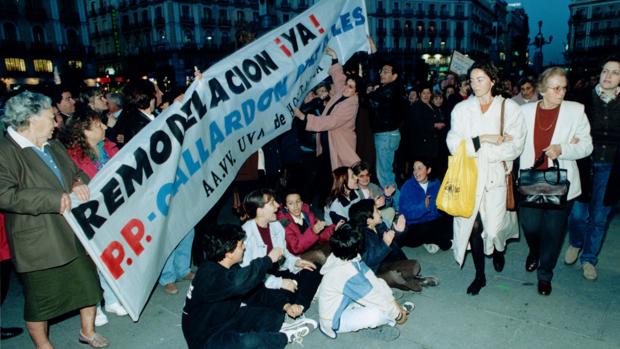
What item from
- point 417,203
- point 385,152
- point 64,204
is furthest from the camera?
point 385,152

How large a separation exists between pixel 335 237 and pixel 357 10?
9.17 ft

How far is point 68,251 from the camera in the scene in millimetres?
2916

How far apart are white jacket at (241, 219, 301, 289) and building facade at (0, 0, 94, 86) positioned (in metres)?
48.8

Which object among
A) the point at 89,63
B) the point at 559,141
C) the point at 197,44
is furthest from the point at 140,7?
the point at 559,141

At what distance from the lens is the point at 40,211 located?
8.63ft

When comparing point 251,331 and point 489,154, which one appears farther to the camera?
point 489,154

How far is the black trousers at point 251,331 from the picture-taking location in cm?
288

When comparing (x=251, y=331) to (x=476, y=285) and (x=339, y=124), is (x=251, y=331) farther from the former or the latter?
(x=339, y=124)

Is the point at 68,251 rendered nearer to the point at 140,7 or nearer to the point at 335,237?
the point at 335,237


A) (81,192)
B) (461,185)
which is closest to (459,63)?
(461,185)

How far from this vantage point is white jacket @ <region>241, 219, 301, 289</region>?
3.58 meters

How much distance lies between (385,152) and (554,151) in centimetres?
294

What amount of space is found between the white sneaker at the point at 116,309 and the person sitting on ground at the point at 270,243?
1183 millimetres

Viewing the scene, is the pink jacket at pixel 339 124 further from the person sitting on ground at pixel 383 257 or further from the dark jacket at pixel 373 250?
the dark jacket at pixel 373 250
